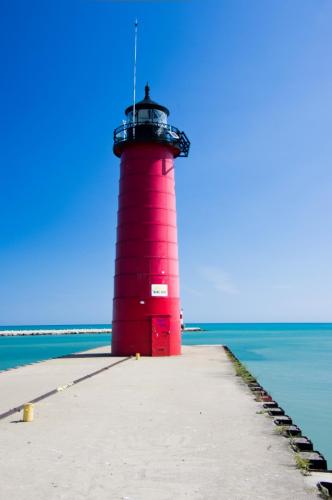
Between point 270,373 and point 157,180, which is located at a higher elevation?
point 157,180

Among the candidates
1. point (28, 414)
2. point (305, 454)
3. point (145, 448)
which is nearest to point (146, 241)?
point (28, 414)

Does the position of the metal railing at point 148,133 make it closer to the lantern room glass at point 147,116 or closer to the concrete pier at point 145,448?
the lantern room glass at point 147,116

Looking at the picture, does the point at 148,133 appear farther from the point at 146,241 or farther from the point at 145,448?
the point at 145,448

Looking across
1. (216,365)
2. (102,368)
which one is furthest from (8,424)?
(216,365)

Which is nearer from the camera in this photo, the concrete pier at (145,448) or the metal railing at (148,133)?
the concrete pier at (145,448)

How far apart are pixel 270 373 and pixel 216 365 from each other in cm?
1065

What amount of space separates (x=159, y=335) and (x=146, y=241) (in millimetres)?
4290

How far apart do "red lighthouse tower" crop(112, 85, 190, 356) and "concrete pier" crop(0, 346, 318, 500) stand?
30.0 ft

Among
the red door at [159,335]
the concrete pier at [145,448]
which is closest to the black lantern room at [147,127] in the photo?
the red door at [159,335]

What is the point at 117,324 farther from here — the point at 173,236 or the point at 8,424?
the point at 8,424

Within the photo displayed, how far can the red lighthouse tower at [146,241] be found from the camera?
20.2 m

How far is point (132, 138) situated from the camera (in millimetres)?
21375

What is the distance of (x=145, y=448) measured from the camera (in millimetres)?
5922

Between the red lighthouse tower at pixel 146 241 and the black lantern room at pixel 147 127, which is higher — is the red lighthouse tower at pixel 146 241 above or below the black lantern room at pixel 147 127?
below
